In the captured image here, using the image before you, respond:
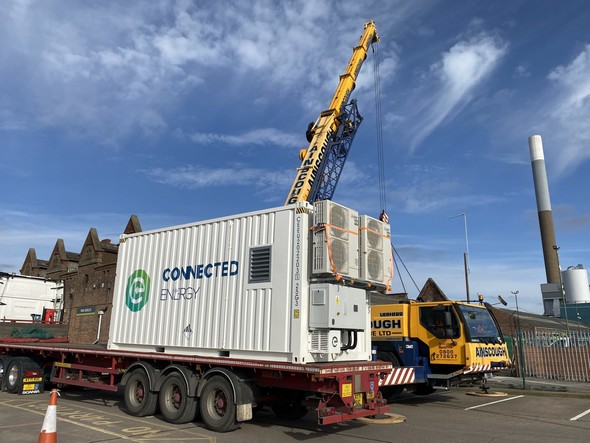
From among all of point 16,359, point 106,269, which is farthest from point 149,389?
point 106,269

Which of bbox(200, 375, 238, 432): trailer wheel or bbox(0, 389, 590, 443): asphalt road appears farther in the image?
bbox(200, 375, 238, 432): trailer wheel

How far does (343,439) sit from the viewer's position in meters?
7.60

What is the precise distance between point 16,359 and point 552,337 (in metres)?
18.6

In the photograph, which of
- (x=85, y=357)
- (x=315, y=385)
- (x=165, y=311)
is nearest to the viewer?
(x=315, y=385)

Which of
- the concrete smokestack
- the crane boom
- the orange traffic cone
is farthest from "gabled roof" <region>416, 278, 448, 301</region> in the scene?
the orange traffic cone

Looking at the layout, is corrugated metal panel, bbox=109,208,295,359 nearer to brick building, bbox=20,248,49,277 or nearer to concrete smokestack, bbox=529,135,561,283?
brick building, bbox=20,248,49,277

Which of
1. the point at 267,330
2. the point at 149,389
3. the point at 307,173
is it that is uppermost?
the point at 307,173

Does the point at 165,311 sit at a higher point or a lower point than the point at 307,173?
lower

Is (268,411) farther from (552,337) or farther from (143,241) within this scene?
(552,337)

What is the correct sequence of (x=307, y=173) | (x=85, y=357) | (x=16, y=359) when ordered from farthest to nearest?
(x=307, y=173)
(x=16, y=359)
(x=85, y=357)

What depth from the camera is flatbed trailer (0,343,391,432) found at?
740 centimetres

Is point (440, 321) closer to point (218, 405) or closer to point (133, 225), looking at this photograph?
point (218, 405)

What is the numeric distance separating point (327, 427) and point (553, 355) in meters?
13.0

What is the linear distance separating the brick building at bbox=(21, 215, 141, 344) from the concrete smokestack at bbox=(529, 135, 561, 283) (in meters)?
46.8
